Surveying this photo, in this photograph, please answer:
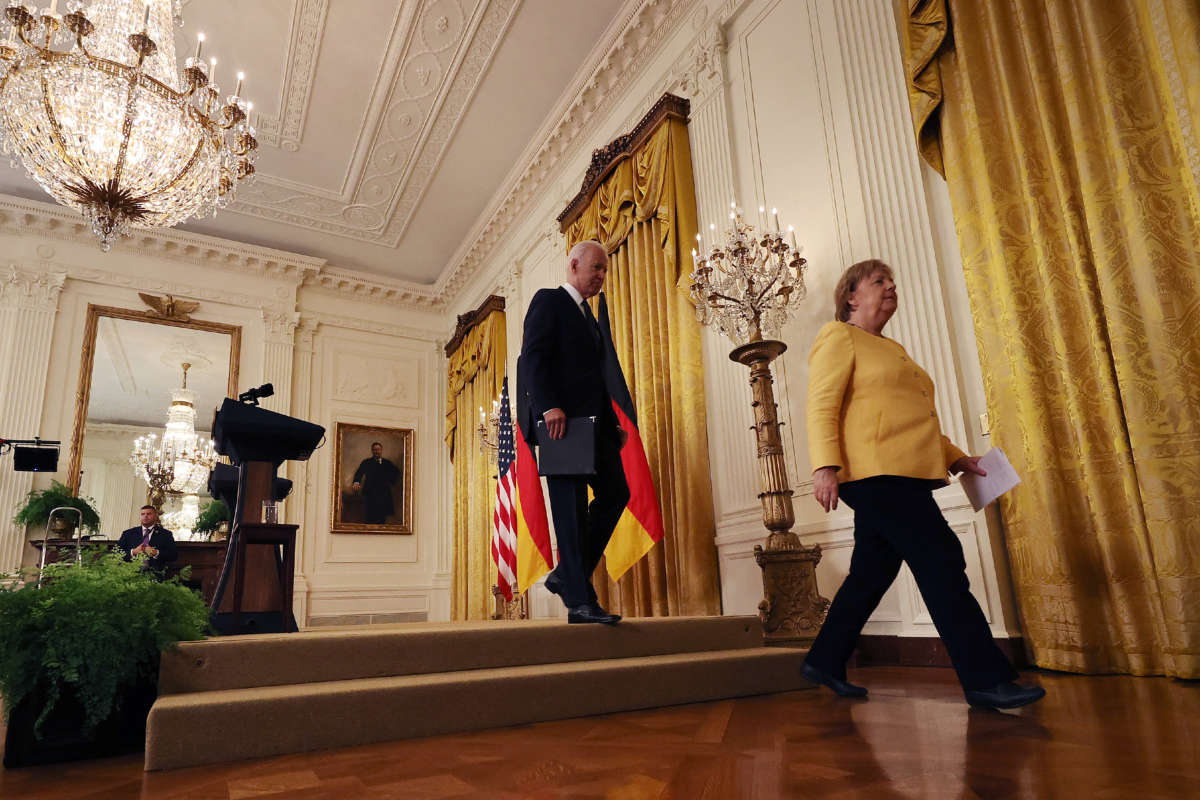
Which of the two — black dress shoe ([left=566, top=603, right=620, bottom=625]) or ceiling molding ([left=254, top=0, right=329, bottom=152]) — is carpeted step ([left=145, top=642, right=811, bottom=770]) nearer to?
black dress shoe ([left=566, top=603, right=620, bottom=625])

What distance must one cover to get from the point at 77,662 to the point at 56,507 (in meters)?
6.26

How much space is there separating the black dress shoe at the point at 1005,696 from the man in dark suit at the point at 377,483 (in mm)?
7781

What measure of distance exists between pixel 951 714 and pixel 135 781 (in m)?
1.88

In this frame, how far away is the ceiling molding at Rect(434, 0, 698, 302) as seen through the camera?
5410mm

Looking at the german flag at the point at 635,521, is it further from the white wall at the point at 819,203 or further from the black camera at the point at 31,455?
the black camera at the point at 31,455

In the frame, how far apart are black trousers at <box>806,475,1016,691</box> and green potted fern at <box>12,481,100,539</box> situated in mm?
7155

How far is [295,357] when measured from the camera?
28.8ft

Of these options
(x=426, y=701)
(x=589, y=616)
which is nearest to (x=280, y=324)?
(x=589, y=616)

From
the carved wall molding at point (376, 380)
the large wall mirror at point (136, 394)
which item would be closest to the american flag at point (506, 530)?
the carved wall molding at point (376, 380)

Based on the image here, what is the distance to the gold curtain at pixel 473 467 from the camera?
745 cm

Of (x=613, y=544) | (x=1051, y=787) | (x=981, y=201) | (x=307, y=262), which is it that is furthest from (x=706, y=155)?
(x=307, y=262)

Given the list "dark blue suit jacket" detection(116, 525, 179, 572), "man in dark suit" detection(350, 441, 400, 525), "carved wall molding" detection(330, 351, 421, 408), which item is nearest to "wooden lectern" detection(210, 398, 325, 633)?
"dark blue suit jacket" detection(116, 525, 179, 572)

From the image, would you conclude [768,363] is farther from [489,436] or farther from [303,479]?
[303,479]

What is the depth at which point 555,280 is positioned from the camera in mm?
6809
